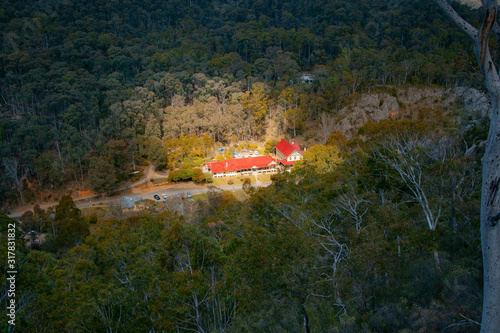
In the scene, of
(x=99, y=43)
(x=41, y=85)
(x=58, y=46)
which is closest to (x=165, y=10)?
(x=99, y=43)

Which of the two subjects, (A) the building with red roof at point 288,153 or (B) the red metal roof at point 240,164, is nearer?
(B) the red metal roof at point 240,164

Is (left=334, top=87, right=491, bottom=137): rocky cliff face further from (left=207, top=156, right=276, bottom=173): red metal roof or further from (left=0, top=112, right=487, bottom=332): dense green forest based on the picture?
(left=0, top=112, right=487, bottom=332): dense green forest

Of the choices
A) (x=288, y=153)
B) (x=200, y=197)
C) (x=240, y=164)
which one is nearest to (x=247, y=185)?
(x=200, y=197)

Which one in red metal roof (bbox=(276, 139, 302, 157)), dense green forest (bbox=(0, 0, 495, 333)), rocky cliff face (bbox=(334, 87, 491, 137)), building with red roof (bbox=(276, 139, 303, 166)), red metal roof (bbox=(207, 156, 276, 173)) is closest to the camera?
dense green forest (bbox=(0, 0, 495, 333))

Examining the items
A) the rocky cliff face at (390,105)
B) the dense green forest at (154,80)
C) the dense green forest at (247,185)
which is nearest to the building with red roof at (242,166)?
the dense green forest at (247,185)

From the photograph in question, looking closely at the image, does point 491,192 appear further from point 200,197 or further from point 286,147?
point 286,147

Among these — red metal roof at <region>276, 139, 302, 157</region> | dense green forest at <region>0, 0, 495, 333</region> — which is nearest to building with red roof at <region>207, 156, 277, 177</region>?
red metal roof at <region>276, 139, 302, 157</region>

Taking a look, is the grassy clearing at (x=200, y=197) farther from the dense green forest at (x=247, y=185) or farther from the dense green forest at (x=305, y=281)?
the dense green forest at (x=305, y=281)
